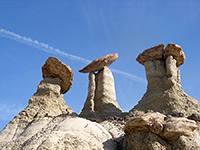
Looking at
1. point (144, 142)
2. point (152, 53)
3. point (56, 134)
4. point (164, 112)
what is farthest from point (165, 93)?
point (56, 134)

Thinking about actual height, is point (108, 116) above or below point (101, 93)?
below

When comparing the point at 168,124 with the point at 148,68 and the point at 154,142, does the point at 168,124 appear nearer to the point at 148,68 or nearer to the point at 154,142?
the point at 154,142

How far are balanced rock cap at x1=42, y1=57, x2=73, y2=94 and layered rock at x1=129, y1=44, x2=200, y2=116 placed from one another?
4.33 meters

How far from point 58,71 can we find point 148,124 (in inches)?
352

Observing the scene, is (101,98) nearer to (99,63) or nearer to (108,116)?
(108,116)

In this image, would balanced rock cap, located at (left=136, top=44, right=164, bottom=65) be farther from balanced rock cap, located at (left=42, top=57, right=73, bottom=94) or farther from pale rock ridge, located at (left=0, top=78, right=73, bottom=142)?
pale rock ridge, located at (left=0, top=78, right=73, bottom=142)

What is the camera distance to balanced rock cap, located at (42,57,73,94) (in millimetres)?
13844

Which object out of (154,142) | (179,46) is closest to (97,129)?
(154,142)

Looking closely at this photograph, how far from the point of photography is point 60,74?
45.6 feet

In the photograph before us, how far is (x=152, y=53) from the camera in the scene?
1470 cm

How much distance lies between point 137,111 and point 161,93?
1705 millimetres

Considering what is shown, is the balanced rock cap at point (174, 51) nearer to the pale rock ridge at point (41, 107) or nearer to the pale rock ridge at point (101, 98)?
the pale rock ridge at point (101, 98)

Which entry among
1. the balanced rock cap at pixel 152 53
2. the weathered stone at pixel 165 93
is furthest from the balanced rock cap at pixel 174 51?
the weathered stone at pixel 165 93

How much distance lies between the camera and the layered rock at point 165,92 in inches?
451
